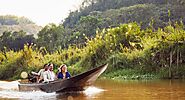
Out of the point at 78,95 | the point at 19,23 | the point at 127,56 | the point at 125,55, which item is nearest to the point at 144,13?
the point at 125,55

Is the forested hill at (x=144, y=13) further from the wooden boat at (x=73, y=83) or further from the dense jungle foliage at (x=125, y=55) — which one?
the wooden boat at (x=73, y=83)

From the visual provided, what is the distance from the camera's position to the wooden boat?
13594 mm

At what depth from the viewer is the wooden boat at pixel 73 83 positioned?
44.6ft

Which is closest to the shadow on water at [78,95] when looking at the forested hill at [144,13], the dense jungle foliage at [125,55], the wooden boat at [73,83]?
the wooden boat at [73,83]

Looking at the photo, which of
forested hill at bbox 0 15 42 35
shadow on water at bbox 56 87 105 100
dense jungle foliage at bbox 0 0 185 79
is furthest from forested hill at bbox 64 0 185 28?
forested hill at bbox 0 15 42 35

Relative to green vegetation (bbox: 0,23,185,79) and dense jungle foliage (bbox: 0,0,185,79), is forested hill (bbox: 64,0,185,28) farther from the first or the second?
green vegetation (bbox: 0,23,185,79)

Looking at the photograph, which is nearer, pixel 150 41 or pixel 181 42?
pixel 181 42

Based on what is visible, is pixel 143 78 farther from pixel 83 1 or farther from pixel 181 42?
pixel 83 1

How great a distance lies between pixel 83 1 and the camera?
219ft

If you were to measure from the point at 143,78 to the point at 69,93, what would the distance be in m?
6.62

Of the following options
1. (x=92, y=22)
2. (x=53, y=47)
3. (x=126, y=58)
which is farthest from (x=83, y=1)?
(x=126, y=58)

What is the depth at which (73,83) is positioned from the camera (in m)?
13.8

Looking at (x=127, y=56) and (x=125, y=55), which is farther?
(x=125, y=55)

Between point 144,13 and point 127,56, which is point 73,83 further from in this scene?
point 144,13
